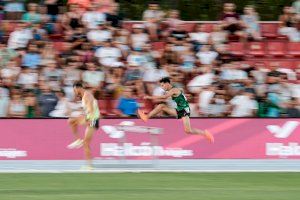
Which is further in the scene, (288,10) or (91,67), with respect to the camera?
(288,10)

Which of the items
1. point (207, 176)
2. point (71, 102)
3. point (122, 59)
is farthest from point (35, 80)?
point (207, 176)

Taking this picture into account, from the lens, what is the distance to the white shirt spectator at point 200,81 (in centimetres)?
2227

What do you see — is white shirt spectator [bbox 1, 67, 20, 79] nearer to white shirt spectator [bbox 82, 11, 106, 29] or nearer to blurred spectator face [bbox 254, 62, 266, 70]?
white shirt spectator [bbox 82, 11, 106, 29]

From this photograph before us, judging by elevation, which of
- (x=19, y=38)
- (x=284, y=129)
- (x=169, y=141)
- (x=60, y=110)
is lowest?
(x=169, y=141)

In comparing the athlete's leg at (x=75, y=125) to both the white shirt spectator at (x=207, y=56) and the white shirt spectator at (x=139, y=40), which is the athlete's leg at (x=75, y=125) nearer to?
the white shirt spectator at (x=139, y=40)

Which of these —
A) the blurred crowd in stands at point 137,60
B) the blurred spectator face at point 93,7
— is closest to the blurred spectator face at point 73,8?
the blurred crowd in stands at point 137,60

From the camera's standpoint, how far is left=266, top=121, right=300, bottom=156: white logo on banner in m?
21.0

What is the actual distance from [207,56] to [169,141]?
3.43 metres

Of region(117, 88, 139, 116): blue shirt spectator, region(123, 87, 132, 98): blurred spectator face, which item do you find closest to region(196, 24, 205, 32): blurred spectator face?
region(123, 87, 132, 98): blurred spectator face

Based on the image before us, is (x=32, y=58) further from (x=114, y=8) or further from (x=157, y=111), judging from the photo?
(x=157, y=111)

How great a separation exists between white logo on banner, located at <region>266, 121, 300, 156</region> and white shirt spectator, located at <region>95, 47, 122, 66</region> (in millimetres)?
4615

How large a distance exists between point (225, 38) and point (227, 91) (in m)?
2.97

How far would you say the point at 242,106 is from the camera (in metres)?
21.4

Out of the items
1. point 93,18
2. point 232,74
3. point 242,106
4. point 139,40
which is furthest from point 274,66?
point 93,18
